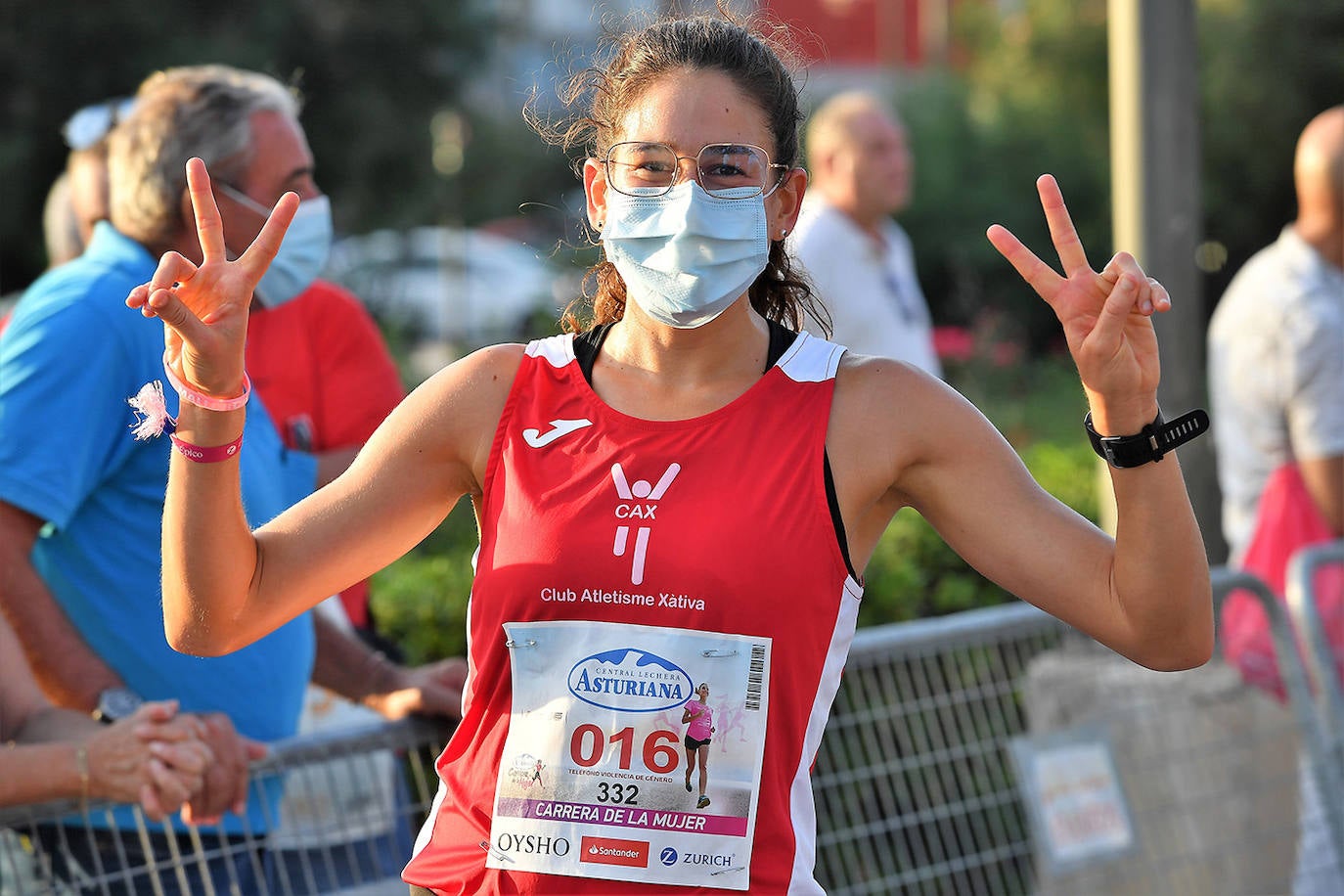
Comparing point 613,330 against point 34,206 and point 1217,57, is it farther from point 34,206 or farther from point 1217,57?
point 1217,57

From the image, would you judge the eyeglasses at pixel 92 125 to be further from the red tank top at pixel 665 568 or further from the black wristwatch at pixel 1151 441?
the black wristwatch at pixel 1151 441

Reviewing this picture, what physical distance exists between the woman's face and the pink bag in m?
2.52

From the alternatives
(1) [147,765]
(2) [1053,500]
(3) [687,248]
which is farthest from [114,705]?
(2) [1053,500]

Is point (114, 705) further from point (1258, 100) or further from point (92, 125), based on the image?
point (1258, 100)

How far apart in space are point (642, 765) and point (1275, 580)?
3013 mm

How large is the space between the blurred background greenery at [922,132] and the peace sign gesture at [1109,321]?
11.1ft

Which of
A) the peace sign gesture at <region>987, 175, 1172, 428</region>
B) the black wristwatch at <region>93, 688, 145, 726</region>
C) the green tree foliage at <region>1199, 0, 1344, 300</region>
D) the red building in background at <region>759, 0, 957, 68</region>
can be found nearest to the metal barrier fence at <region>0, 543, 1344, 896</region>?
the black wristwatch at <region>93, 688, 145, 726</region>

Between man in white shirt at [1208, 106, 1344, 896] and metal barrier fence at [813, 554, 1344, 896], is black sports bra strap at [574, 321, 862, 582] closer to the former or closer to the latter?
metal barrier fence at [813, 554, 1344, 896]

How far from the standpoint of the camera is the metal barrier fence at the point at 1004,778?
3.10 meters

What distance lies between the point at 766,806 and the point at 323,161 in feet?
45.7

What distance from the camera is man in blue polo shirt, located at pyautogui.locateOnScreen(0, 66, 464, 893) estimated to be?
2854 mm

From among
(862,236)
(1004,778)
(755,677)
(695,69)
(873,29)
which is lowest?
(1004,778)

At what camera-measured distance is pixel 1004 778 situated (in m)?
3.93

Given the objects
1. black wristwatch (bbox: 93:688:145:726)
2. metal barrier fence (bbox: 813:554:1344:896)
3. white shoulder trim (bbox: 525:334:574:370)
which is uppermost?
white shoulder trim (bbox: 525:334:574:370)
